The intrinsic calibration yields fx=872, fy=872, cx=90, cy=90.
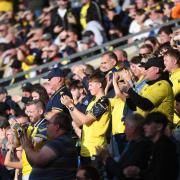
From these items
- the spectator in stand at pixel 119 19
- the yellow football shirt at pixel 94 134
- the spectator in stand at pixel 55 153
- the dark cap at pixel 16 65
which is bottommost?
the spectator in stand at pixel 55 153

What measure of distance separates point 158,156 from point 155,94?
2023mm

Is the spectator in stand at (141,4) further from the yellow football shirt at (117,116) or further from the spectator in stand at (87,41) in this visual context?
the yellow football shirt at (117,116)

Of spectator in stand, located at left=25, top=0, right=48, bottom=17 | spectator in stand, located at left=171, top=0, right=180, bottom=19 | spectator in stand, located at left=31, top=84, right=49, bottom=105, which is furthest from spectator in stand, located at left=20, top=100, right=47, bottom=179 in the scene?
spectator in stand, located at left=25, top=0, right=48, bottom=17

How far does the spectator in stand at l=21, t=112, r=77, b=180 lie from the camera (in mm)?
10195

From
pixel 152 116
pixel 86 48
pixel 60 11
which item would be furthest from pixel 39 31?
pixel 152 116

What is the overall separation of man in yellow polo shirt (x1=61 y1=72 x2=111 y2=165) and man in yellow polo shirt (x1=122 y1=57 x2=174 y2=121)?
545 millimetres

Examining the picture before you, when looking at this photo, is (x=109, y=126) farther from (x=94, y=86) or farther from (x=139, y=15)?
(x=139, y=15)

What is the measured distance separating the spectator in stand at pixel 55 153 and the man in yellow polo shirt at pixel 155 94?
1061 mm

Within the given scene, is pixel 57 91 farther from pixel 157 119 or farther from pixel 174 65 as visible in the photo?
pixel 157 119

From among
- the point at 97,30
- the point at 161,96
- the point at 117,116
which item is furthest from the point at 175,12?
the point at 161,96

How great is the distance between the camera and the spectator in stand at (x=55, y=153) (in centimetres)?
1020

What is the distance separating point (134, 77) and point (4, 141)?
208cm

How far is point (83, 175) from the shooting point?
951 centimetres

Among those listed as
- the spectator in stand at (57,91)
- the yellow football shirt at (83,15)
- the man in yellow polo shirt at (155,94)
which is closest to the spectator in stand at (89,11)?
the yellow football shirt at (83,15)
